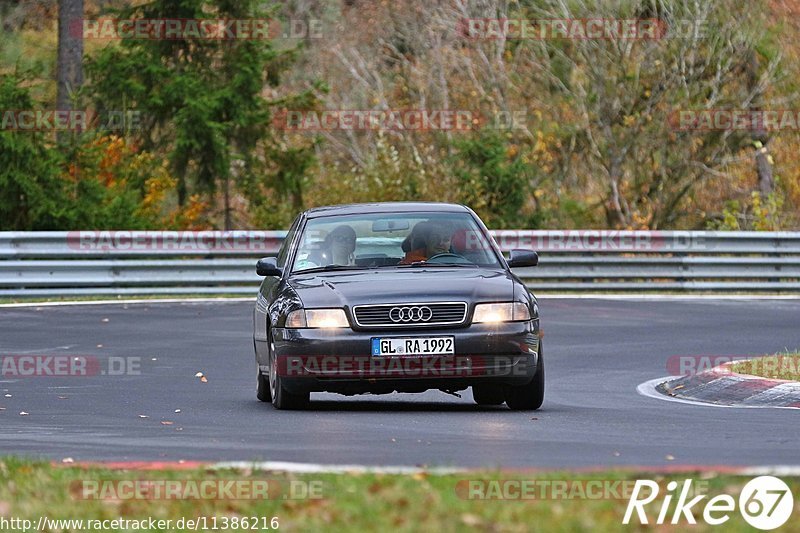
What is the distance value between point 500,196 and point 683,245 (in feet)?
17.2

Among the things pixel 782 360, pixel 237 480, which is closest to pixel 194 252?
pixel 782 360

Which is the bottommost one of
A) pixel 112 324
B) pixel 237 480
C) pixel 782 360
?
pixel 112 324

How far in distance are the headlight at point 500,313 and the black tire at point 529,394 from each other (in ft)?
1.37

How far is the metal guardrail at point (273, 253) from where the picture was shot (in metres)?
28.1

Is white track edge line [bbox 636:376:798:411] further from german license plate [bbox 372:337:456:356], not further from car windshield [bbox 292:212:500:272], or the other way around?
german license plate [bbox 372:337:456:356]

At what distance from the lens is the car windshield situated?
1373 cm

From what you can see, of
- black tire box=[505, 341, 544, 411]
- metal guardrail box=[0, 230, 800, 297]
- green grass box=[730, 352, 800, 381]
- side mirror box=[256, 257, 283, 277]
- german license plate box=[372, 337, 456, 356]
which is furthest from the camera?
metal guardrail box=[0, 230, 800, 297]

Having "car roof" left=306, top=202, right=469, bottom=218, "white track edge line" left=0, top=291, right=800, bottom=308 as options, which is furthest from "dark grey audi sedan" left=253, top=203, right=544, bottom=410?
"white track edge line" left=0, top=291, right=800, bottom=308

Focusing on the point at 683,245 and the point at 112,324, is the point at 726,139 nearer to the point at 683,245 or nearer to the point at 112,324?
the point at 683,245

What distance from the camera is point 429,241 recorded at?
45.4 ft

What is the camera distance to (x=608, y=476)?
7.98 m

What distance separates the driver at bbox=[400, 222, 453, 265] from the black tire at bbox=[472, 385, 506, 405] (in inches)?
42.1

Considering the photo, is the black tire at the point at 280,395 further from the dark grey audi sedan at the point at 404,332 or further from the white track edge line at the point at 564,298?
the white track edge line at the point at 564,298

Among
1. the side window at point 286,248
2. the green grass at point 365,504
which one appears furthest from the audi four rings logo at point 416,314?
the green grass at point 365,504
